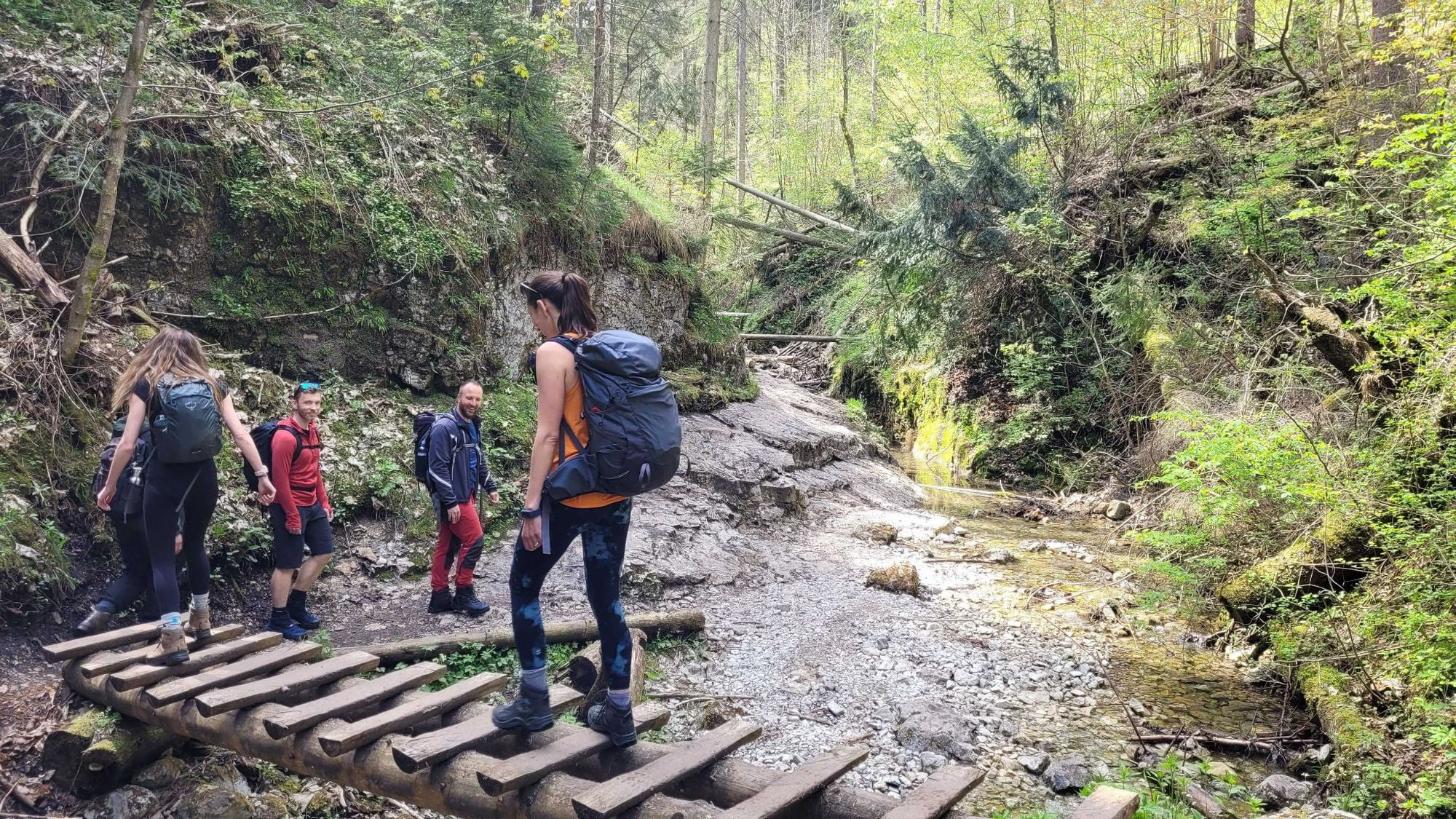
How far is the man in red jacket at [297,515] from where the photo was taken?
5.92 meters

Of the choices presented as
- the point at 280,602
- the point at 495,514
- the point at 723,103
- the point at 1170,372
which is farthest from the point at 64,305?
the point at 723,103

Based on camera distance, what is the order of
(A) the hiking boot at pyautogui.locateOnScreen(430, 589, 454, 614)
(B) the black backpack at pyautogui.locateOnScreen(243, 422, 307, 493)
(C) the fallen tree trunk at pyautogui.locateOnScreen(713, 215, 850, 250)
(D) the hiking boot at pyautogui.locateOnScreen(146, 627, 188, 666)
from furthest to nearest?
(C) the fallen tree trunk at pyautogui.locateOnScreen(713, 215, 850, 250)
(A) the hiking boot at pyautogui.locateOnScreen(430, 589, 454, 614)
(B) the black backpack at pyautogui.locateOnScreen(243, 422, 307, 493)
(D) the hiking boot at pyautogui.locateOnScreen(146, 627, 188, 666)

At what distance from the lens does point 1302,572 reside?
6828mm

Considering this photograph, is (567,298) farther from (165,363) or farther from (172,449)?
(165,363)

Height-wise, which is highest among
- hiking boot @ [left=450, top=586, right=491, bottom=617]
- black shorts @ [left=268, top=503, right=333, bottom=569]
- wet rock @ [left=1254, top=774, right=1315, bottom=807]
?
Answer: black shorts @ [left=268, top=503, right=333, bottom=569]

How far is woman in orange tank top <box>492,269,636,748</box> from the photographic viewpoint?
141 inches

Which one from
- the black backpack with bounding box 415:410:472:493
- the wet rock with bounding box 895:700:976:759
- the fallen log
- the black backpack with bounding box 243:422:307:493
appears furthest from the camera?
the black backpack with bounding box 415:410:472:493

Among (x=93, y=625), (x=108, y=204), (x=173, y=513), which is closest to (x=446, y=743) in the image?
(x=173, y=513)

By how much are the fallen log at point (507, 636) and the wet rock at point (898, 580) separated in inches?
95.1

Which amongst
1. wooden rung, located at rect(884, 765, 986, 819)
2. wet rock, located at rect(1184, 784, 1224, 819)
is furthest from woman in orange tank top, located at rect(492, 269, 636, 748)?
wet rock, located at rect(1184, 784, 1224, 819)

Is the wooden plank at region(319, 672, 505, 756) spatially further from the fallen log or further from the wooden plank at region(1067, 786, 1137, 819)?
the wooden plank at region(1067, 786, 1137, 819)

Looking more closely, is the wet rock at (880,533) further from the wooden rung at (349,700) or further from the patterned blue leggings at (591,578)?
the patterned blue leggings at (591,578)

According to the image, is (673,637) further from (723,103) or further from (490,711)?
(723,103)

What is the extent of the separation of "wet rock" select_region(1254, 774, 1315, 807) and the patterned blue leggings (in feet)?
13.7
